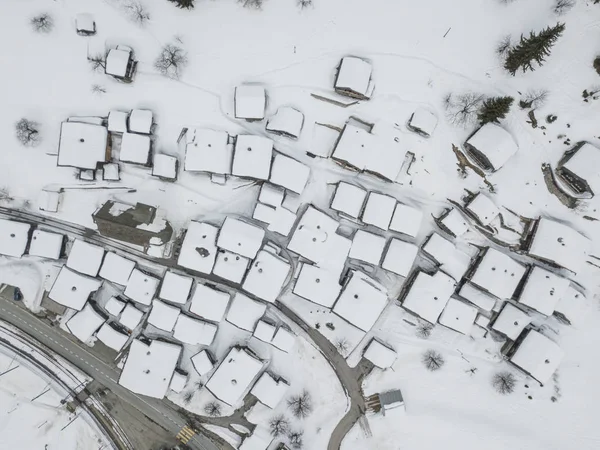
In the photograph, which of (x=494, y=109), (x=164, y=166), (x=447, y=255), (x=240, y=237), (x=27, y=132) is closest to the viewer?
(x=494, y=109)

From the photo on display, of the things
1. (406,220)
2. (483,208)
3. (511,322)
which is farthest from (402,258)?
(511,322)

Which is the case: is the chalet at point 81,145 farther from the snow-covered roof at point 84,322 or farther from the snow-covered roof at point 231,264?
the snow-covered roof at point 231,264

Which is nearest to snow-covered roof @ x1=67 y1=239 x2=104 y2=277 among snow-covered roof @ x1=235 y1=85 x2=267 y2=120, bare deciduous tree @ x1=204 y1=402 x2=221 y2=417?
bare deciduous tree @ x1=204 y1=402 x2=221 y2=417

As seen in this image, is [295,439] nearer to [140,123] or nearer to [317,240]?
[317,240]

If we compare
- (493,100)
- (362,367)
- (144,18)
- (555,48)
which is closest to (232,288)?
(362,367)

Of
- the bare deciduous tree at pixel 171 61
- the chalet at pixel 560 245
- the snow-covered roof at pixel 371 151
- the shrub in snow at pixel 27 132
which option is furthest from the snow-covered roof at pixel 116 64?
the chalet at pixel 560 245

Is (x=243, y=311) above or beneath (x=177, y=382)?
above

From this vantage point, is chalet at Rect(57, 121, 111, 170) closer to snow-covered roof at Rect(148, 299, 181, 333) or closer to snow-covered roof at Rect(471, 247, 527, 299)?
snow-covered roof at Rect(148, 299, 181, 333)
